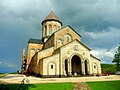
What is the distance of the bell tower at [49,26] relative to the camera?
156 ft

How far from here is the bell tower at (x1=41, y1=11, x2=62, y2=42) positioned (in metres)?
47.6

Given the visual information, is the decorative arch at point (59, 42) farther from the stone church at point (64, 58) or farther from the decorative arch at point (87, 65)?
the decorative arch at point (87, 65)

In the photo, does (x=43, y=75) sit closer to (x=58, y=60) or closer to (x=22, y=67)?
(x=58, y=60)

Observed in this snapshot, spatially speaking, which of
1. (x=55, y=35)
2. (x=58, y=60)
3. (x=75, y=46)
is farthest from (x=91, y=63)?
(x=55, y=35)

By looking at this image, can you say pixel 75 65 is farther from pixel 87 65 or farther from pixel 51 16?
pixel 51 16

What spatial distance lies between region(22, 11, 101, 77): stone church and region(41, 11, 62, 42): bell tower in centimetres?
446

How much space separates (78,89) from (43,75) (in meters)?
13.8

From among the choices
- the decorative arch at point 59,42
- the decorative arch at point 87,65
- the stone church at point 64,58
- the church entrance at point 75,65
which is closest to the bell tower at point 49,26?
the stone church at point 64,58

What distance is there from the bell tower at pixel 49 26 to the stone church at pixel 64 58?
4464mm

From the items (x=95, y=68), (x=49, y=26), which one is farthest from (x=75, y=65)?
(x=49, y=26)

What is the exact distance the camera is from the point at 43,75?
97.5ft

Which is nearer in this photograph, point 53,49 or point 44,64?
point 44,64

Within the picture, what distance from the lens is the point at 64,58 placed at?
3123 centimetres

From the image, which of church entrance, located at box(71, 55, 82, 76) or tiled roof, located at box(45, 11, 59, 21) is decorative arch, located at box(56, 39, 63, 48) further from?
tiled roof, located at box(45, 11, 59, 21)
